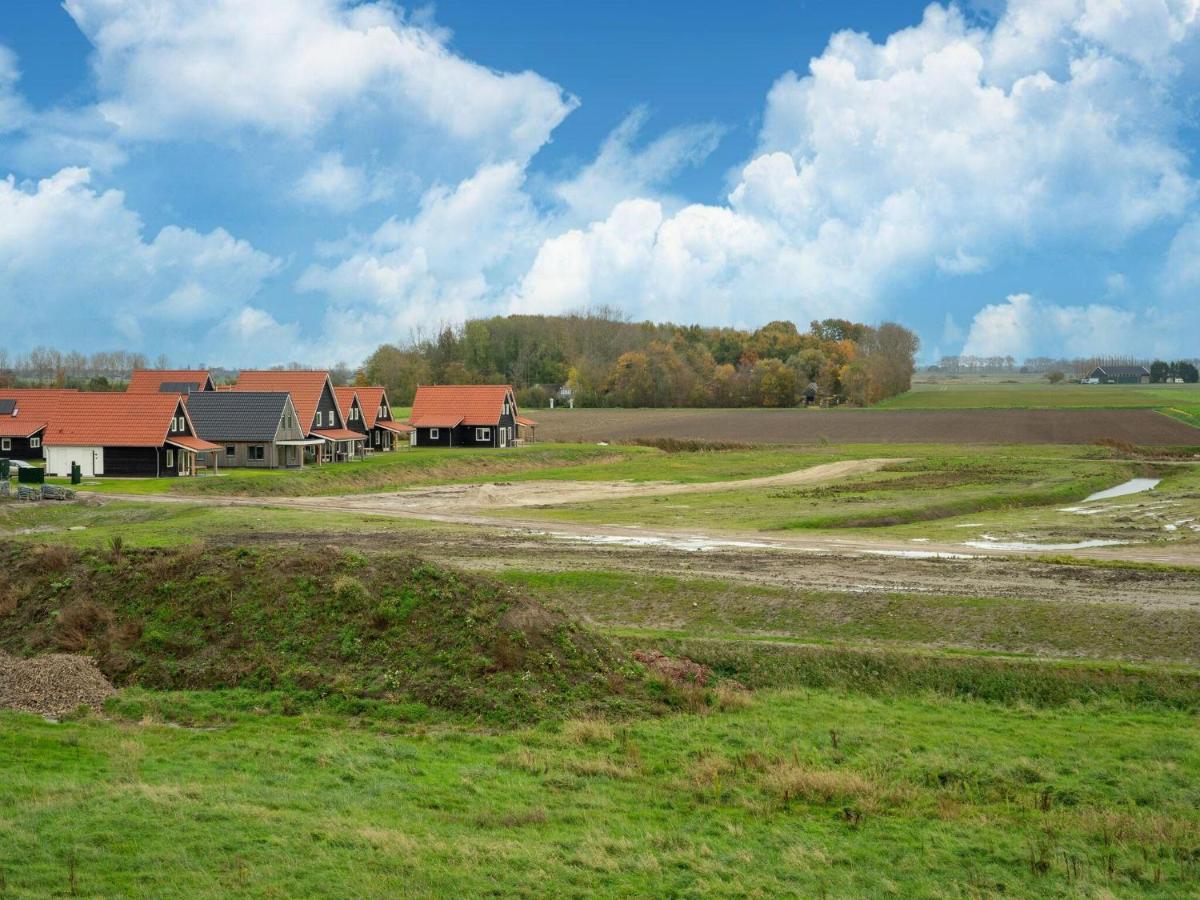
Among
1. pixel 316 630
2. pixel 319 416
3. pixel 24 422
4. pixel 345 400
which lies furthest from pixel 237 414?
pixel 316 630

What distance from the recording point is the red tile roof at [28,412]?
72438 millimetres

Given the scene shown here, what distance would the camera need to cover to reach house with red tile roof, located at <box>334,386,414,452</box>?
269ft

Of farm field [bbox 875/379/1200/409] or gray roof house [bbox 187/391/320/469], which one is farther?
farm field [bbox 875/379/1200/409]

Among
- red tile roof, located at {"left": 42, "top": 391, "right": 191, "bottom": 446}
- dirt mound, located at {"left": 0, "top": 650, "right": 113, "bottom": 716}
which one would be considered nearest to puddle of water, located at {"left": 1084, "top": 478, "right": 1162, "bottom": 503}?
dirt mound, located at {"left": 0, "top": 650, "right": 113, "bottom": 716}

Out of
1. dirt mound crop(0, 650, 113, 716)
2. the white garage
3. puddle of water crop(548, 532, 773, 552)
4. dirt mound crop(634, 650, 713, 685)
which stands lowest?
dirt mound crop(634, 650, 713, 685)

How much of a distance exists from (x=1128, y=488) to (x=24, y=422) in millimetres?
69820

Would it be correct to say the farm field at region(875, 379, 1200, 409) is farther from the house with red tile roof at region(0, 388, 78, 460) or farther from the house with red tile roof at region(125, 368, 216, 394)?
the house with red tile roof at region(0, 388, 78, 460)

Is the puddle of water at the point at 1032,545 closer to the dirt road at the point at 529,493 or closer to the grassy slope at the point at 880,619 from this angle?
the grassy slope at the point at 880,619

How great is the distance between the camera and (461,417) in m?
89.5

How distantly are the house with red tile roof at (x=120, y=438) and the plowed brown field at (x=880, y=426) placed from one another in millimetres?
45698

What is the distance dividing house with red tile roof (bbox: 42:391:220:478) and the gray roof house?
4474 mm

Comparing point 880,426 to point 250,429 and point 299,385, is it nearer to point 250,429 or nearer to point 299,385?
point 299,385

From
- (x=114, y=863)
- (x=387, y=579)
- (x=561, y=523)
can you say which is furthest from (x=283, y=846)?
(x=561, y=523)

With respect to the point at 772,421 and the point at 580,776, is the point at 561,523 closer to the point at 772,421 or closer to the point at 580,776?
the point at 580,776
